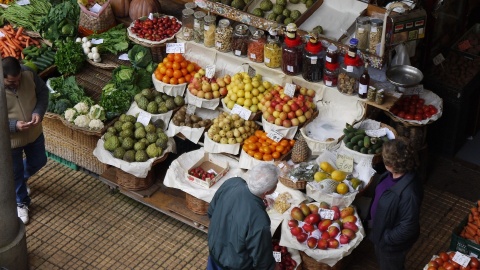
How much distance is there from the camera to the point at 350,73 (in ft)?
24.1

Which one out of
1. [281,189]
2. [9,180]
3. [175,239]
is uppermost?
[9,180]

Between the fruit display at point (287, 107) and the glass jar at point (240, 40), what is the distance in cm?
51

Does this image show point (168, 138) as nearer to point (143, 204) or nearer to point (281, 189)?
point (143, 204)

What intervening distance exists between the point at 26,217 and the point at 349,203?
295 centimetres


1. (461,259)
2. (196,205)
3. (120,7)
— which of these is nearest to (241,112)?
(196,205)

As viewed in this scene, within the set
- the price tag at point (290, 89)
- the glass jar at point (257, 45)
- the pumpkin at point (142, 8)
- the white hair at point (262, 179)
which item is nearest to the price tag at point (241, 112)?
the price tag at point (290, 89)

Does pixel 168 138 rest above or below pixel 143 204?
above

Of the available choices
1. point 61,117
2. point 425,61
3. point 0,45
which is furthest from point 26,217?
point 425,61

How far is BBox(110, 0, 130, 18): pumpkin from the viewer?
905cm

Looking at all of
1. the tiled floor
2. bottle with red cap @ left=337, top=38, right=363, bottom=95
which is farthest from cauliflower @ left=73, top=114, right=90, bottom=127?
bottle with red cap @ left=337, top=38, right=363, bottom=95

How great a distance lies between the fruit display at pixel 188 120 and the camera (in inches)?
307

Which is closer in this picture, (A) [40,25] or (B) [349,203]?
(B) [349,203]

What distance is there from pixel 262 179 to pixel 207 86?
2.80m

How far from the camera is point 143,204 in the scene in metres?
7.88
